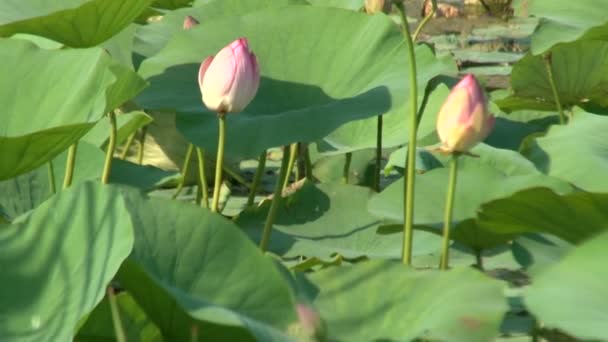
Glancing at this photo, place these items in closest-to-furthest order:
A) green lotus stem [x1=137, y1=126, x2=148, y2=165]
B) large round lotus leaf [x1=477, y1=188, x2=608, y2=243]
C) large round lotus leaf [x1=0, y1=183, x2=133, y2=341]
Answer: large round lotus leaf [x1=0, y1=183, x2=133, y2=341] → large round lotus leaf [x1=477, y1=188, x2=608, y2=243] → green lotus stem [x1=137, y1=126, x2=148, y2=165]

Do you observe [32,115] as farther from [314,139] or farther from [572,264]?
[572,264]

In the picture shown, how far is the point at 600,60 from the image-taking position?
8.79 ft

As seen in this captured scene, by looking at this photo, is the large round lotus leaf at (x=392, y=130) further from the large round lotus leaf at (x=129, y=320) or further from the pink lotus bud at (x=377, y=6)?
the large round lotus leaf at (x=129, y=320)

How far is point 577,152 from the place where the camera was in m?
1.87

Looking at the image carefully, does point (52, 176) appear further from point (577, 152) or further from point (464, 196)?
point (577, 152)

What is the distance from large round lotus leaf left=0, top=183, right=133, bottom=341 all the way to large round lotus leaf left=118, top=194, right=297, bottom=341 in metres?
0.03

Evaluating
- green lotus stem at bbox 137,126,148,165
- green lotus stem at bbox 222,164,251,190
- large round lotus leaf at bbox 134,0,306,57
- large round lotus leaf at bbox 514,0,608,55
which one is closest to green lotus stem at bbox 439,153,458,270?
large round lotus leaf at bbox 134,0,306,57

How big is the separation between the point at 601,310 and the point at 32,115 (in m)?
0.89

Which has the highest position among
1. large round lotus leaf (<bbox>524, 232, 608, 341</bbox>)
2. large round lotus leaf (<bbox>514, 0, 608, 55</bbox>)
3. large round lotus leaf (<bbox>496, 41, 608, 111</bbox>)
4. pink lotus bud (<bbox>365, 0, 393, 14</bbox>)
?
large round lotus leaf (<bbox>524, 232, 608, 341</bbox>)

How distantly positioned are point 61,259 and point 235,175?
56.1 inches

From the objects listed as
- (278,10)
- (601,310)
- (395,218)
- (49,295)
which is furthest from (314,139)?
(601,310)

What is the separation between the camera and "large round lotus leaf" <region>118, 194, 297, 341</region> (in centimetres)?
137

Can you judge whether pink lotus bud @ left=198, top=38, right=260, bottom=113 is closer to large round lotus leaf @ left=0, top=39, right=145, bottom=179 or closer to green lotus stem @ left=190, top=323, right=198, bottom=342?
large round lotus leaf @ left=0, top=39, right=145, bottom=179

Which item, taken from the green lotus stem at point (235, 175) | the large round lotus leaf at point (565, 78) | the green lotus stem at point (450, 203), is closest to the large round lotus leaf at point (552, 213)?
the green lotus stem at point (450, 203)
